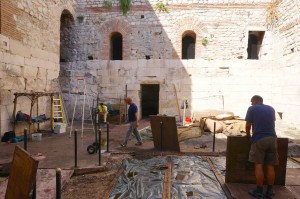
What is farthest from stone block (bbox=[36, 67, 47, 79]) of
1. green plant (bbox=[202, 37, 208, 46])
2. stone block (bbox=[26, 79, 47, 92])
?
green plant (bbox=[202, 37, 208, 46])

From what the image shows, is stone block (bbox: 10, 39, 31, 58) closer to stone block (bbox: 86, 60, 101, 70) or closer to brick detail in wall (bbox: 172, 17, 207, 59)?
stone block (bbox: 86, 60, 101, 70)

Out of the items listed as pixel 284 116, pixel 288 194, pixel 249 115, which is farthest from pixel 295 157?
pixel 284 116

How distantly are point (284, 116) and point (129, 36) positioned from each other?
8816 mm

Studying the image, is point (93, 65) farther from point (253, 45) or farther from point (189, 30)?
point (253, 45)

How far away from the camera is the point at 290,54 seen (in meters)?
10.6

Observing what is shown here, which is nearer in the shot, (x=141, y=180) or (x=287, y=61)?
(x=141, y=180)

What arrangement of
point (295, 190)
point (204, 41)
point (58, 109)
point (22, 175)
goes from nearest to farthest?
point (22, 175) → point (295, 190) → point (58, 109) → point (204, 41)

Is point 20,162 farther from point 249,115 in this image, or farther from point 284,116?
point 284,116

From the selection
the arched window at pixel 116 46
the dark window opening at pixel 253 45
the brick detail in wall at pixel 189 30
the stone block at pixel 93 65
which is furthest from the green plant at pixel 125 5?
the dark window opening at pixel 253 45

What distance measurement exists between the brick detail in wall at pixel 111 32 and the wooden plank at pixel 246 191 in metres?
9.78

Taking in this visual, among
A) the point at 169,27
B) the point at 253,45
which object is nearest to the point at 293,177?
the point at 169,27

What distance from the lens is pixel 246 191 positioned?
4.23 metres

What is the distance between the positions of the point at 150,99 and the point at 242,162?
11325mm

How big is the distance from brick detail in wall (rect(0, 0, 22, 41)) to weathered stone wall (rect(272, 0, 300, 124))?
443 inches
